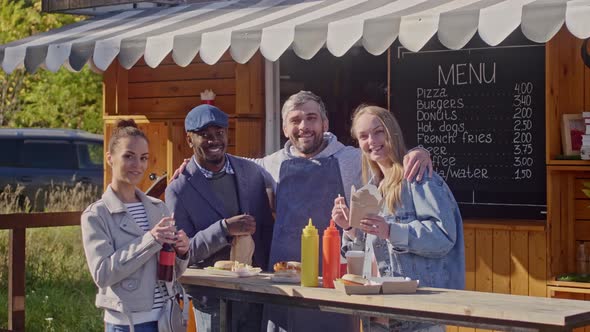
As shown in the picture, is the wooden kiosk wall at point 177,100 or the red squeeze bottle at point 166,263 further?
the wooden kiosk wall at point 177,100

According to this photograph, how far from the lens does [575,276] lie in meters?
6.70

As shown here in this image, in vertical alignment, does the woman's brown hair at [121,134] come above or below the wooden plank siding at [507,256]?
above

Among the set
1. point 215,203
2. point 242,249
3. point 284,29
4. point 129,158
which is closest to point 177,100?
point 284,29

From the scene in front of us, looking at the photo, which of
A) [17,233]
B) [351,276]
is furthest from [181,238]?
[17,233]

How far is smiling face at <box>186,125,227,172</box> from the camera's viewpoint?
5.36 metres

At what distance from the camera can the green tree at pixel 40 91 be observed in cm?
2073

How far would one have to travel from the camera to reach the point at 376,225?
177 inches

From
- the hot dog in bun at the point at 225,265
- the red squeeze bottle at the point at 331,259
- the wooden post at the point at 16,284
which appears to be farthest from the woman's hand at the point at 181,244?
the wooden post at the point at 16,284

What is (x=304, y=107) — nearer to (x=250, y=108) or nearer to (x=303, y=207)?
(x=303, y=207)

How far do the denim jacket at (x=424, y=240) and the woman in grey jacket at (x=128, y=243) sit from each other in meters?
0.91

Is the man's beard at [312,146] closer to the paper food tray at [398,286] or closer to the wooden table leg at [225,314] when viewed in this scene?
the wooden table leg at [225,314]

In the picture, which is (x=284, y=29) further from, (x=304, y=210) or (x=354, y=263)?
(x=354, y=263)

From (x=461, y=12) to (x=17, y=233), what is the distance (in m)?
3.12

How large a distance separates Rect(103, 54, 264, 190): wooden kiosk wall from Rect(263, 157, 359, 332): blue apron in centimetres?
290
